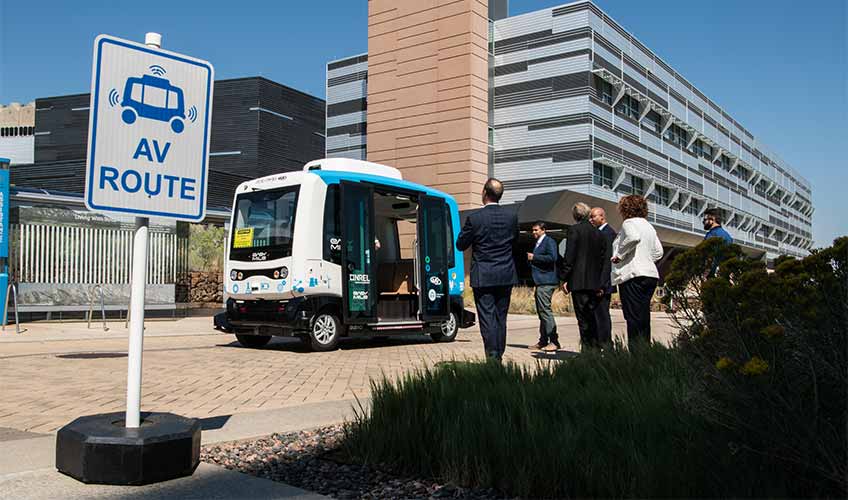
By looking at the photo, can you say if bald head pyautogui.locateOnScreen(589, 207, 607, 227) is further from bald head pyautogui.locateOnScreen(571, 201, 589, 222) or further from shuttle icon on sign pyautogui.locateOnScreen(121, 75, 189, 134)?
shuttle icon on sign pyautogui.locateOnScreen(121, 75, 189, 134)

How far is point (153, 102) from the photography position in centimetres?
406

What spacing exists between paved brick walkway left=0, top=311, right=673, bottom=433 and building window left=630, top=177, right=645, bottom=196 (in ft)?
121

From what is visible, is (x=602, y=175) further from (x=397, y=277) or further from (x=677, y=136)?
(x=397, y=277)

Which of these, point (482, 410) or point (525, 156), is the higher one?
point (525, 156)

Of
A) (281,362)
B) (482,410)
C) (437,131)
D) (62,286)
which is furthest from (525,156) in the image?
(482,410)

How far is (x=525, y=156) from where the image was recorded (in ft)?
149

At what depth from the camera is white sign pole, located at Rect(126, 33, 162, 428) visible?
3.86m

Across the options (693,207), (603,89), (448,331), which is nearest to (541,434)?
(448,331)

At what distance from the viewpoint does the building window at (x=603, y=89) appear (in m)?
45.5

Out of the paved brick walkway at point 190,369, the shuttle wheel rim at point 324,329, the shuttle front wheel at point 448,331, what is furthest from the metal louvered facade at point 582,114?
the shuttle wheel rim at point 324,329

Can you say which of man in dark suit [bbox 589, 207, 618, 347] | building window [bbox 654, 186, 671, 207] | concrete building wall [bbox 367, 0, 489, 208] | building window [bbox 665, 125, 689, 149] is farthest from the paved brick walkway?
building window [bbox 665, 125, 689, 149]

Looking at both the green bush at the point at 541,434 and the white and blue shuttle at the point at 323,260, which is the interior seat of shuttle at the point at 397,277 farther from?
the green bush at the point at 541,434

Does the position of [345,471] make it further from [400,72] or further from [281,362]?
[400,72]

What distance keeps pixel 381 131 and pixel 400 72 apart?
358cm
